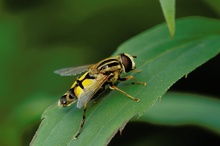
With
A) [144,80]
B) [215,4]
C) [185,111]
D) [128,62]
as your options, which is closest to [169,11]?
[144,80]

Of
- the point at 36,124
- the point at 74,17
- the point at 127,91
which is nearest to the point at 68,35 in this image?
the point at 74,17

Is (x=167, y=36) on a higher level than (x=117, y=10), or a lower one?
lower

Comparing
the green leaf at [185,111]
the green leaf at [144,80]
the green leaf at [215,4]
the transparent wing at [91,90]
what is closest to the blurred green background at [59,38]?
the green leaf at [215,4]

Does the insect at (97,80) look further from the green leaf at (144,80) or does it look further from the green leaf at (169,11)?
the green leaf at (169,11)

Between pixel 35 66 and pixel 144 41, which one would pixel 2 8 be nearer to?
pixel 35 66

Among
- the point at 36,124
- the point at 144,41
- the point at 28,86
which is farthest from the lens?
the point at 28,86

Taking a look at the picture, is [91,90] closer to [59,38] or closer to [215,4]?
[215,4]
